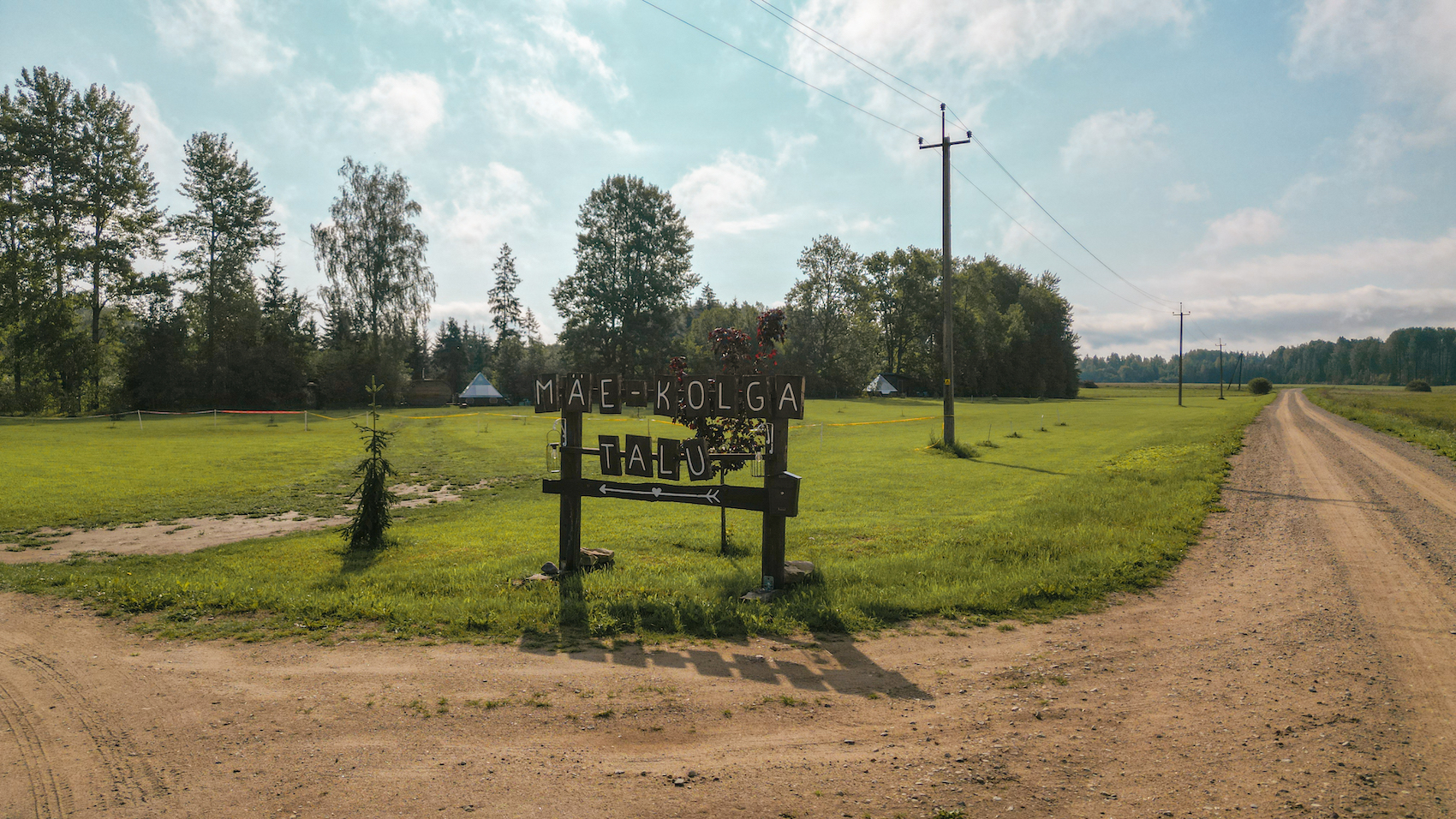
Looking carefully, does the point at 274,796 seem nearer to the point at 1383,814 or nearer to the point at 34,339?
the point at 1383,814

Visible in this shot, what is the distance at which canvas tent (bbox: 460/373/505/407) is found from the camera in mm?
72562

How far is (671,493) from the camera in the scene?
28.3ft

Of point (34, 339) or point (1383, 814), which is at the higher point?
point (34, 339)

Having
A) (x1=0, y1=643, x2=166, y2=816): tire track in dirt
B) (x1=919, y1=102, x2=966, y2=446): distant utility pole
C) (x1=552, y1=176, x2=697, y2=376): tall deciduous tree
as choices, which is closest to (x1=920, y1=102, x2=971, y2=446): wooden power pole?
(x1=919, y1=102, x2=966, y2=446): distant utility pole

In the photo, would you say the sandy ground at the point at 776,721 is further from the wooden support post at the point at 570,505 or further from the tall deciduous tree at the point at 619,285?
the tall deciduous tree at the point at 619,285

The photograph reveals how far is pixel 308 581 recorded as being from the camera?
8922mm

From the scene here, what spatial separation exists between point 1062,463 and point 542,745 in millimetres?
22796

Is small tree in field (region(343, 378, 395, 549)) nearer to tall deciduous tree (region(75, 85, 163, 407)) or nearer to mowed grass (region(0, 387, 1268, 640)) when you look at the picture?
mowed grass (region(0, 387, 1268, 640))

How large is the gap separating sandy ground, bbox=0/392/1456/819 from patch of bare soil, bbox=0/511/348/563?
3732mm

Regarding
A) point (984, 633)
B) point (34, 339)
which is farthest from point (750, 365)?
point (34, 339)

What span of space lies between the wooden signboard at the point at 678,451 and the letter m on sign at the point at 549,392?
0.04 ft

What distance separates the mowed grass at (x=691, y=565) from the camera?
24.1ft

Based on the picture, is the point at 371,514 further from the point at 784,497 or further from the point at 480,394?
the point at 480,394

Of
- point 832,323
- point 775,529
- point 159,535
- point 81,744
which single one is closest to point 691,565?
point 775,529
